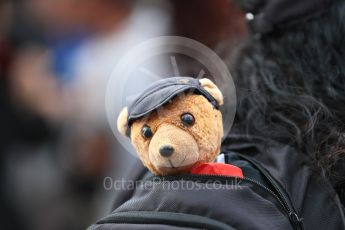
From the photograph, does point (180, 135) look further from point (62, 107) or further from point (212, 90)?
point (62, 107)

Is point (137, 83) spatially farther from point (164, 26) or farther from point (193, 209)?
point (164, 26)

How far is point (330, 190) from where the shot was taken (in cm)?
62

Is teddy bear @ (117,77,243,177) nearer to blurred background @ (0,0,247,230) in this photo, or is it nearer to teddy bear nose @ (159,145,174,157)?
teddy bear nose @ (159,145,174,157)

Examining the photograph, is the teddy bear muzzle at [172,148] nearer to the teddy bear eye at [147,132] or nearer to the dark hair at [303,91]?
the teddy bear eye at [147,132]

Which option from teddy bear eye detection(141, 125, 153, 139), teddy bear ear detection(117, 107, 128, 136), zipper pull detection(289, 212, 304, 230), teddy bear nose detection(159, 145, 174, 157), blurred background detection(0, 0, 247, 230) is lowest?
zipper pull detection(289, 212, 304, 230)

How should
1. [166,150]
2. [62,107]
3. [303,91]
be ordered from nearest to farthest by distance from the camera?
[166,150], [303,91], [62,107]

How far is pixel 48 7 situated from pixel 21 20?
4.1 inches

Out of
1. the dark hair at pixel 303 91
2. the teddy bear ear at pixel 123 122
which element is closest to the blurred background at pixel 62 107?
the dark hair at pixel 303 91

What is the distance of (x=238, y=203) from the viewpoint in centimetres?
56

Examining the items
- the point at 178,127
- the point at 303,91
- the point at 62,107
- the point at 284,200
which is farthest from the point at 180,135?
the point at 62,107

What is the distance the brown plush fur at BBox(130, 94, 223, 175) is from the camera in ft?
1.82

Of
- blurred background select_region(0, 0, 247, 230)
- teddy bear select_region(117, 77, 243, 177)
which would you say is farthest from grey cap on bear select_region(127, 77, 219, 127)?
blurred background select_region(0, 0, 247, 230)

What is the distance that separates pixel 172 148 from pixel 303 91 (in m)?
0.27

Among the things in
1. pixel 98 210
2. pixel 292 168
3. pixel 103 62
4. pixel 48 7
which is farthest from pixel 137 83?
pixel 48 7
